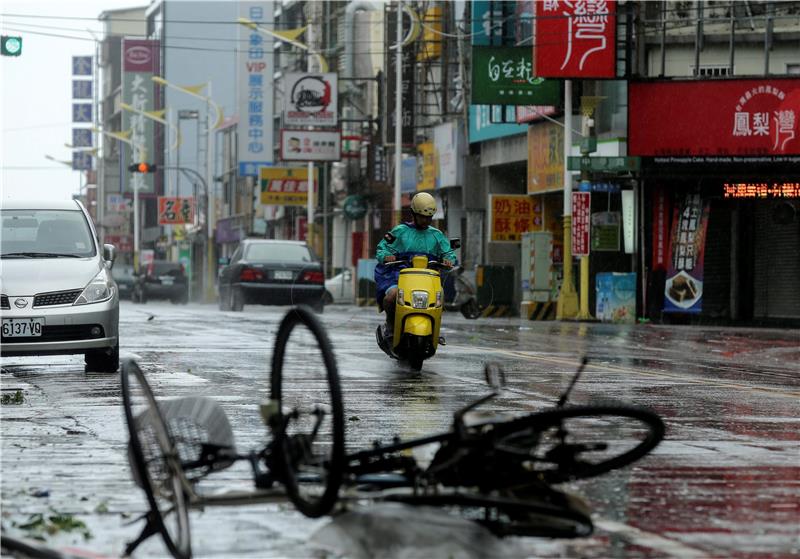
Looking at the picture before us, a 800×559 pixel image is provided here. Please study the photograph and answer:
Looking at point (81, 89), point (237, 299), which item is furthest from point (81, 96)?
point (237, 299)

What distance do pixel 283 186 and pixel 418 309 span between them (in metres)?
53.5

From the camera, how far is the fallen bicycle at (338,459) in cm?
538

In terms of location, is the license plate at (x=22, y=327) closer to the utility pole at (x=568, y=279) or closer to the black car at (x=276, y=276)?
the black car at (x=276, y=276)

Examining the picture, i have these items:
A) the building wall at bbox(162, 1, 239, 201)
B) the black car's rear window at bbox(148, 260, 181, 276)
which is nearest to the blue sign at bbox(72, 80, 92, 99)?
the building wall at bbox(162, 1, 239, 201)

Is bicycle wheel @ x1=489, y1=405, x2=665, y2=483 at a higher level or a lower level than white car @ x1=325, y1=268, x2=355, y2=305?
higher

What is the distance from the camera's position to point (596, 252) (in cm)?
3938

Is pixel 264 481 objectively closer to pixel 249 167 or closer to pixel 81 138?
pixel 249 167

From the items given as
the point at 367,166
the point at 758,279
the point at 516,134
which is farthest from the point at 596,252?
the point at 367,166

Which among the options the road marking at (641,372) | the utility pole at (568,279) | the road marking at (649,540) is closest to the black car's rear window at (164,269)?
the utility pole at (568,279)

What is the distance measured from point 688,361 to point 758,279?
61.7ft

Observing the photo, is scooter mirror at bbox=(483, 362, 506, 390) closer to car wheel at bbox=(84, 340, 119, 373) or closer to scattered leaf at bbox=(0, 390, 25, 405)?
scattered leaf at bbox=(0, 390, 25, 405)

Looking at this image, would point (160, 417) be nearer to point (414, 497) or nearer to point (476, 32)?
point (414, 497)

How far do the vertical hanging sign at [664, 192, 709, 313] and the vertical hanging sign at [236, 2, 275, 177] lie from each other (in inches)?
1733

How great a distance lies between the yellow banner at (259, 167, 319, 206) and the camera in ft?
222
